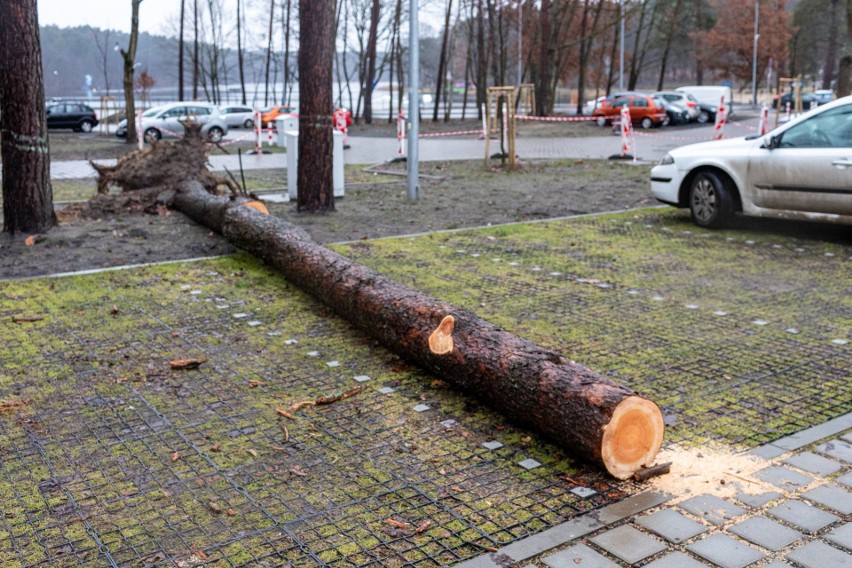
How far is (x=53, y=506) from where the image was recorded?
399 cm

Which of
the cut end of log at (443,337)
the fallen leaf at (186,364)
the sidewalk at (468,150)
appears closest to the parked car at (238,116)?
the sidewalk at (468,150)

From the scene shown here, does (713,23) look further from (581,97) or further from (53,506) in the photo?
(53,506)

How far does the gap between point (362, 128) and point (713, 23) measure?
4766cm

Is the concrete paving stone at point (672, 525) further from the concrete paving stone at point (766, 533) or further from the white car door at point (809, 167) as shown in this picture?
the white car door at point (809, 167)

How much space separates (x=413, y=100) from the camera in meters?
14.4

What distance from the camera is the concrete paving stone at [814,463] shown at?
14.2 feet

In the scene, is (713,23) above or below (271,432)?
above

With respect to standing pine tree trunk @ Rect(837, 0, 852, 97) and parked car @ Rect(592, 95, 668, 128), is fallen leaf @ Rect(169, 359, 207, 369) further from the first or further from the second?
parked car @ Rect(592, 95, 668, 128)

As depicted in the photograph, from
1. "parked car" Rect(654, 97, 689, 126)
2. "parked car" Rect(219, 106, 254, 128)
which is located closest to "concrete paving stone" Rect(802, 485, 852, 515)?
"parked car" Rect(654, 97, 689, 126)

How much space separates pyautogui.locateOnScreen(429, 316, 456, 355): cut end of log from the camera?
18.0ft

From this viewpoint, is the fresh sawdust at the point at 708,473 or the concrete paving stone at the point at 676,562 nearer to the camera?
the concrete paving stone at the point at 676,562

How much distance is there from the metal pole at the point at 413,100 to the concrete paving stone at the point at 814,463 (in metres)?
10.3

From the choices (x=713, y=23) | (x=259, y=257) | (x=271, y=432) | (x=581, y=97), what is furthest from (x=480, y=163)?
(x=713, y=23)

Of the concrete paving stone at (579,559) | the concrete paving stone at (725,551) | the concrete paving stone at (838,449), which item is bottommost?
the concrete paving stone at (579,559)
